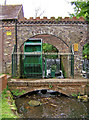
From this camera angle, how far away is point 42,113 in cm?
477

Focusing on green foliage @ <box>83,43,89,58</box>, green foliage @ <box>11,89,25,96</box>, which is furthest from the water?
green foliage @ <box>83,43,89,58</box>

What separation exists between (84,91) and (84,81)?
49 cm

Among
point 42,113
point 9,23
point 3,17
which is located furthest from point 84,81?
point 3,17

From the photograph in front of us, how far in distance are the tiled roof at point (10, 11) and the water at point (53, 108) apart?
527 centimetres

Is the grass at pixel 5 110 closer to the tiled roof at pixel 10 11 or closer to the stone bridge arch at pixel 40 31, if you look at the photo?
the stone bridge arch at pixel 40 31

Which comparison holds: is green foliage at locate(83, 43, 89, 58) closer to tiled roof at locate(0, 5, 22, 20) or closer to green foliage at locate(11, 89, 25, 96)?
green foliage at locate(11, 89, 25, 96)

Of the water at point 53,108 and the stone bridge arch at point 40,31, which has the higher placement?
the stone bridge arch at point 40,31

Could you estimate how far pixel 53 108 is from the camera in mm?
5215

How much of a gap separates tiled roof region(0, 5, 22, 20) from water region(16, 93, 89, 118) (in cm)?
527

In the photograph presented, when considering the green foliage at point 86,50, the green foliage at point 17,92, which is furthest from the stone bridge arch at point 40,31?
the green foliage at point 17,92

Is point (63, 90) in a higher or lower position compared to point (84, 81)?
lower

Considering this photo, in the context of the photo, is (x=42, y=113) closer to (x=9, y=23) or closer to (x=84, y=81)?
(x=84, y=81)

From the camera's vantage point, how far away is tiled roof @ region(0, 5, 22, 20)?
332 inches

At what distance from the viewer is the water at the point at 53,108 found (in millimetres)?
4648
